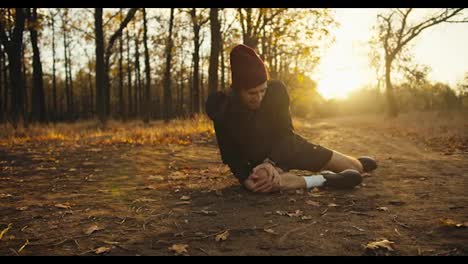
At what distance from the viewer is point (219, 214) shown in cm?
330

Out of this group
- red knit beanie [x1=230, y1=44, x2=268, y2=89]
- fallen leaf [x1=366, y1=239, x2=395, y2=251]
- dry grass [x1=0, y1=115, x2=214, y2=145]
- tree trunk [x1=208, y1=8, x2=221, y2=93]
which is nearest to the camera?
fallen leaf [x1=366, y1=239, x2=395, y2=251]

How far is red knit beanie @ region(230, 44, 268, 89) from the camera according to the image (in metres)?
3.80

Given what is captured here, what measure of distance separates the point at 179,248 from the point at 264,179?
162 centimetres

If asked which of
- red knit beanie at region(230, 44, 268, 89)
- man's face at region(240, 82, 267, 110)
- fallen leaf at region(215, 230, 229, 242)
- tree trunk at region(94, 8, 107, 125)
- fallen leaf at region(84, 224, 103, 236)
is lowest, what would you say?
fallen leaf at region(84, 224, 103, 236)

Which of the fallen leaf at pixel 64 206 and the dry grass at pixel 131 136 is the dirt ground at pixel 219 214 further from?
the dry grass at pixel 131 136

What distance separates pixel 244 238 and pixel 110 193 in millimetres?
2271

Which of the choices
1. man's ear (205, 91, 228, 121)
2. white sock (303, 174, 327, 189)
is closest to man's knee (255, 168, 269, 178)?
white sock (303, 174, 327, 189)

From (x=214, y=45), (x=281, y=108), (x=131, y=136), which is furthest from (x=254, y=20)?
(x=281, y=108)

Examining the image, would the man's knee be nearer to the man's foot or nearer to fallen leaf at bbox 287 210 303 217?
fallen leaf at bbox 287 210 303 217

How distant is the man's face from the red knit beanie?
0.17 feet

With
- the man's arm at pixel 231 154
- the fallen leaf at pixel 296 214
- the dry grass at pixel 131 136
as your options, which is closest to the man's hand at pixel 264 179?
the man's arm at pixel 231 154

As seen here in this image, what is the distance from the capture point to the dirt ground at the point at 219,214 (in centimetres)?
246

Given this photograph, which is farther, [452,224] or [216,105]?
[216,105]

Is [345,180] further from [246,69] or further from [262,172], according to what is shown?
[246,69]
